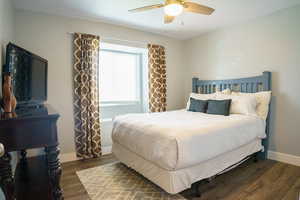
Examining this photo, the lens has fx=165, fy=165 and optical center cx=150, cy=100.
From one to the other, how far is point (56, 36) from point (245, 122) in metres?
3.34

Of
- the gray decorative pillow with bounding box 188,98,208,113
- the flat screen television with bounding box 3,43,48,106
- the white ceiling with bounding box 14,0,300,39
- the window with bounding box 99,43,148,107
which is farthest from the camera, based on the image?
the window with bounding box 99,43,148,107

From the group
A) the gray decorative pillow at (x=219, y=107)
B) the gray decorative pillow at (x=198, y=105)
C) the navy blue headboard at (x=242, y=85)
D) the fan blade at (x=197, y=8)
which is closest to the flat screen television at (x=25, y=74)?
the fan blade at (x=197, y=8)

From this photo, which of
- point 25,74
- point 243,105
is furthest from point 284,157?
point 25,74

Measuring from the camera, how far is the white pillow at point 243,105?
8.98ft

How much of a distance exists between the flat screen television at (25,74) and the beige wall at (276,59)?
3.39m

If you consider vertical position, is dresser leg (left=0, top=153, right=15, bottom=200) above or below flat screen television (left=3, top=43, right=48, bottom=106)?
below

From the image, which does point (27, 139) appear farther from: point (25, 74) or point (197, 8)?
point (197, 8)

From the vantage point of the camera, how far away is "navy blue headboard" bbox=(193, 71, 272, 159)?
2.88 metres

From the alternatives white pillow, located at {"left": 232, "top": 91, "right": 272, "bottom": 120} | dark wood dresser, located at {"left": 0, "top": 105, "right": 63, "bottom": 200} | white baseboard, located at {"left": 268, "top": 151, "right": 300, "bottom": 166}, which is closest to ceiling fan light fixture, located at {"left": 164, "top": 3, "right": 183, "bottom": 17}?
dark wood dresser, located at {"left": 0, "top": 105, "right": 63, "bottom": 200}

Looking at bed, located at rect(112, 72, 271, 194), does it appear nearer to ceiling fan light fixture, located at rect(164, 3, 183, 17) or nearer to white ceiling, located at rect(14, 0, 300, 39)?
ceiling fan light fixture, located at rect(164, 3, 183, 17)

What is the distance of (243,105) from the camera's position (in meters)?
2.77

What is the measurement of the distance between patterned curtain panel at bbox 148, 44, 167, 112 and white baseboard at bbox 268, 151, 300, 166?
2253 mm

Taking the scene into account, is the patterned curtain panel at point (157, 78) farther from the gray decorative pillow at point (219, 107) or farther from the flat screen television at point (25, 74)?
the flat screen television at point (25, 74)

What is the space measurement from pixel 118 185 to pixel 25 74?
171 cm
